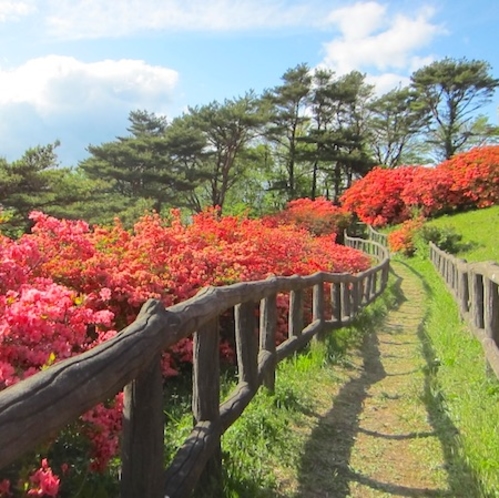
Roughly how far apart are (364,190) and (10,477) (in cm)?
3282

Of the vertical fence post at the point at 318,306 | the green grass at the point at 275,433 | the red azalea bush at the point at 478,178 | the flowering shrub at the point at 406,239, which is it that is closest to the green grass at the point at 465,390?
the green grass at the point at 275,433

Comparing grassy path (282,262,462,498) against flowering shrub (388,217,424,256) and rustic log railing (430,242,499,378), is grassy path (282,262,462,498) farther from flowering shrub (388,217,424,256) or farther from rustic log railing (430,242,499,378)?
flowering shrub (388,217,424,256)

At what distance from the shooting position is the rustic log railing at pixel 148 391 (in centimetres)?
151

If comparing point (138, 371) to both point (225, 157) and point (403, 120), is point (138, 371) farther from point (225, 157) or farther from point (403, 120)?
point (403, 120)

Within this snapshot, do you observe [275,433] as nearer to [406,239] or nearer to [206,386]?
[206,386]

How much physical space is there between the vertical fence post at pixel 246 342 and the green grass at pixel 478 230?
12251 mm

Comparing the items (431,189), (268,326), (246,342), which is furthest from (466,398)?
(431,189)

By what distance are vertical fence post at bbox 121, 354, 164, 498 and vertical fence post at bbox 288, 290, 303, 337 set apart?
3604 mm

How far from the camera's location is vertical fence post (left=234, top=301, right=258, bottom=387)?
160 inches

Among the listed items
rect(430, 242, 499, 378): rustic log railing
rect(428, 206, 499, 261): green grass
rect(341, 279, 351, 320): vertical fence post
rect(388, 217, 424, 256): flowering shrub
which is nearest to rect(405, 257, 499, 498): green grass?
rect(430, 242, 499, 378): rustic log railing

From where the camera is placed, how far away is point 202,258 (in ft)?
21.5

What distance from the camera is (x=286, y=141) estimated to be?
160 feet

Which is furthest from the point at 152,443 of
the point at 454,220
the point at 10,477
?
the point at 454,220

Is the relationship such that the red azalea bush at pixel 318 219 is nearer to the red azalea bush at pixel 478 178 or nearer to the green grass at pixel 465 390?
the red azalea bush at pixel 478 178
